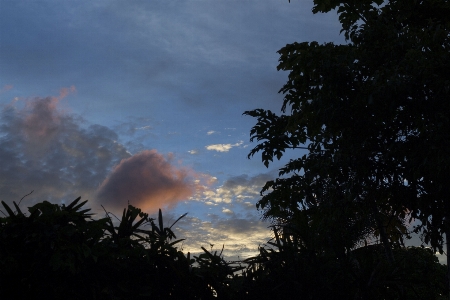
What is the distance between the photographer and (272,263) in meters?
4.50

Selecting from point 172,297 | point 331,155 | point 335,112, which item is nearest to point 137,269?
point 172,297

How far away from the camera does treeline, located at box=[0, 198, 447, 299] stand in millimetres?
4051

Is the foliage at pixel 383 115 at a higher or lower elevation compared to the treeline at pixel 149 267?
higher

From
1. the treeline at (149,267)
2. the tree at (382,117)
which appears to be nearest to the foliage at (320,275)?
the treeline at (149,267)

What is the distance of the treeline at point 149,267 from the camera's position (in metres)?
4.05

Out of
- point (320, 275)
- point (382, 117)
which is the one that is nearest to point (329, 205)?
point (382, 117)

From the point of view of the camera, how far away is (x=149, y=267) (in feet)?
14.3

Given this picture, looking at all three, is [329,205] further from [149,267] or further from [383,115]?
[149,267]

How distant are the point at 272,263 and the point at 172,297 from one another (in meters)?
0.99

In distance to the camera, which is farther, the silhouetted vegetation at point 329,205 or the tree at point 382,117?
the tree at point 382,117

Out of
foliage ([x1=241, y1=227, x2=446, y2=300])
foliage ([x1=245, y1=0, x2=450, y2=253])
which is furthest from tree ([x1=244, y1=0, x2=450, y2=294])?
foliage ([x1=241, y1=227, x2=446, y2=300])

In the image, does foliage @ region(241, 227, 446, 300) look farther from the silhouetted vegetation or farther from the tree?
the tree

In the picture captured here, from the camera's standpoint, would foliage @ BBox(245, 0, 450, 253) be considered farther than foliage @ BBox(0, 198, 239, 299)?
Yes

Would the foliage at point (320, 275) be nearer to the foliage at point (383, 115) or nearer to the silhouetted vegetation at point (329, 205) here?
the silhouetted vegetation at point (329, 205)
